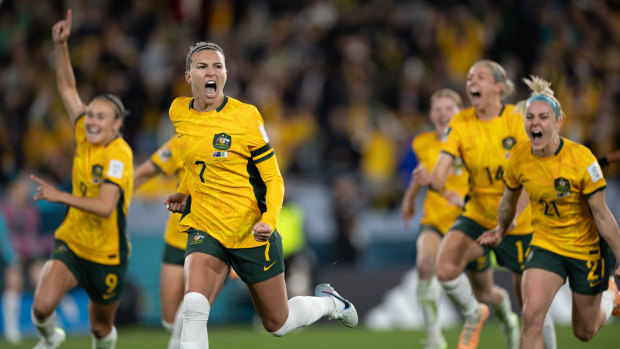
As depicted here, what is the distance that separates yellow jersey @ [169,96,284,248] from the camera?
6.28 meters

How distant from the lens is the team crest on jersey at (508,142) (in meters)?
8.17

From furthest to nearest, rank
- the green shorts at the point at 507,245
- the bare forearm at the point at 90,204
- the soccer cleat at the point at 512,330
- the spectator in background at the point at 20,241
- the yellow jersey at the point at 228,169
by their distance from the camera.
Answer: the spectator in background at the point at 20,241, the soccer cleat at the point at 512,330, the green shorts at the point at 507,245, the bare forearm at the point at 90,204, the yellow jersey at the point at 228,169

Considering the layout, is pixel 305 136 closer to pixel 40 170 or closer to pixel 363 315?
pixel 363 315

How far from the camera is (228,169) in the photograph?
6.32 meters

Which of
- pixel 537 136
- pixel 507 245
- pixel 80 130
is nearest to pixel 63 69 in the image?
pixel 80 130

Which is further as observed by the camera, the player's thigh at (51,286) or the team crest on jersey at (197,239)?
the player's thigh at (51,286)

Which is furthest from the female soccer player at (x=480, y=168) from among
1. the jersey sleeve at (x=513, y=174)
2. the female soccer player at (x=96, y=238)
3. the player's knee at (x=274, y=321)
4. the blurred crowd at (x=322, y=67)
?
the blurred crowd at (x=322, y=67)

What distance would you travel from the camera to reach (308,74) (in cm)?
1603

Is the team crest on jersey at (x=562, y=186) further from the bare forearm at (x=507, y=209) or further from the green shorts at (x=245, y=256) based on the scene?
the green shorts at (x=245, y=256)

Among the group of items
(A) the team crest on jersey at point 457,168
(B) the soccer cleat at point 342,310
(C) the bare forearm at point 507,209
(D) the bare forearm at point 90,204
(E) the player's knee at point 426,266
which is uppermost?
(A) the team crest on jersey at point 457,168

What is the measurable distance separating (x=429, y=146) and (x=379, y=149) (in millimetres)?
5098

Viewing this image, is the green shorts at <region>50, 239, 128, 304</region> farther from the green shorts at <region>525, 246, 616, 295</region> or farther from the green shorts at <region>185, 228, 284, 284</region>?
the green shorts at <region>525, 246, 616, 295</region>

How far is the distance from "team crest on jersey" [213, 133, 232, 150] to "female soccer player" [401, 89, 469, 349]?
343 cm

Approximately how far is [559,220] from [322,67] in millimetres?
9699
